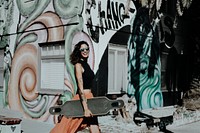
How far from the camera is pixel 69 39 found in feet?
29.0

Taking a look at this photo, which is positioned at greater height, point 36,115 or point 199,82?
point 199,82

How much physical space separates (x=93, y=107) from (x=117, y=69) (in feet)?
11.7

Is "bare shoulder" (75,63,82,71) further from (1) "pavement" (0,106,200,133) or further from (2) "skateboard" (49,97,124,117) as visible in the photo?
(1) "pavement" (0,106,200,133)

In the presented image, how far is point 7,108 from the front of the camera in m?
11.2

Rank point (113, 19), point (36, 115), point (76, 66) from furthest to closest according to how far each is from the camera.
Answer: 1. point (36, 115)
2. point (113, 19)
3. point (76, 66)

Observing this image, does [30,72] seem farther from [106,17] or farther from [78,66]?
[78,66]

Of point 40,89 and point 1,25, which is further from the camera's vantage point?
Result: point 1,25

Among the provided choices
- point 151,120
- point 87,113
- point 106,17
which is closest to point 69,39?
point 106,17

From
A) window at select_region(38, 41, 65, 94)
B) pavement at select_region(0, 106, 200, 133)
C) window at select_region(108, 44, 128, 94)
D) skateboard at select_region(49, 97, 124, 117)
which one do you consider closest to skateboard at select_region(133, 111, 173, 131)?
pavement at select_region(0, 106, 200, 133)

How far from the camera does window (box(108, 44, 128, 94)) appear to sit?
9047 mm

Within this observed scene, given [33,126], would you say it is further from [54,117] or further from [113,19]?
[113,19]

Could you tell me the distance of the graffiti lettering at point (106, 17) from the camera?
8492mm

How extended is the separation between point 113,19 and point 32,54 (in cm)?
293

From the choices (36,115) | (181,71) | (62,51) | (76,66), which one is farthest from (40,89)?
(181,71)
